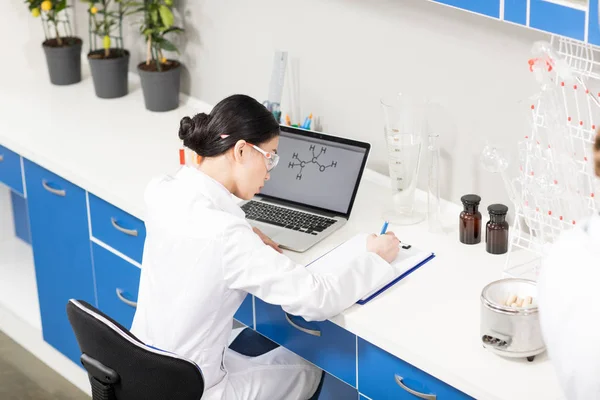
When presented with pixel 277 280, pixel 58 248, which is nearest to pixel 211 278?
pixel 277 280

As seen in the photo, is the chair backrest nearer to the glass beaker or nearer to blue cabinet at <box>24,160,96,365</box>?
the glass beaker

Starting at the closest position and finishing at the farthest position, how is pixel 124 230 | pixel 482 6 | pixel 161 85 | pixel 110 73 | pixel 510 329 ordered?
1. pixel 510 329
2. pixel 482 6
3. pixel 124 230
4. pixel 161 85
5. pixel 110 73

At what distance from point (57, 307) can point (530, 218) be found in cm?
178

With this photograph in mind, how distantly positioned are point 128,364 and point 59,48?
5.99ft

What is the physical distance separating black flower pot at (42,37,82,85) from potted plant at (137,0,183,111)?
0.35 metres

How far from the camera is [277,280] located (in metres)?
2.05

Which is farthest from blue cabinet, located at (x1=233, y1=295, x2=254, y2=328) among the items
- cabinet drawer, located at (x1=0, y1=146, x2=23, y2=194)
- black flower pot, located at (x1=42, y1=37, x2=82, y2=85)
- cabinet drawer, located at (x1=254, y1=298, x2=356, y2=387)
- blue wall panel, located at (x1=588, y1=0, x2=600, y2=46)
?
black flower pot, located at (x1=42, y1=37, x2=82, y2=85)

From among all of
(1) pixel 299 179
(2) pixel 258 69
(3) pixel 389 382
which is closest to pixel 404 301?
(3) pixel 389 382

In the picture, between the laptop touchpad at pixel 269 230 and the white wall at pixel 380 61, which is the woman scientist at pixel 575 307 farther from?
the laptop touchpad at pixel 269 230

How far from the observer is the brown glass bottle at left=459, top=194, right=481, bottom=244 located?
2377 millimetres

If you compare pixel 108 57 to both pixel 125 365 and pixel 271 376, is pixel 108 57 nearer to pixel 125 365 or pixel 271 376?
→ pixel 271 376

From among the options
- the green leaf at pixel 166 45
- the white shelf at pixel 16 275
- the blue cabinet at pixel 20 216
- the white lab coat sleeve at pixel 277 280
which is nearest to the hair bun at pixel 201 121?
the white lab coat sleeve at pixel 277 280

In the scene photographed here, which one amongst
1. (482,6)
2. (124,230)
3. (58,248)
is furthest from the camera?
(58,248)

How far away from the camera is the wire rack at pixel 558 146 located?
2010 millimetres
